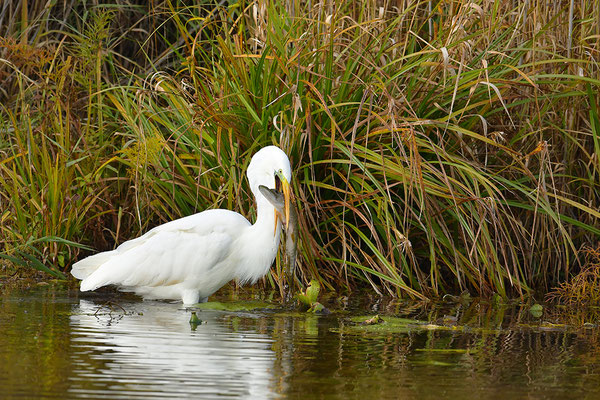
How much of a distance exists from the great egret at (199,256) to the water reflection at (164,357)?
456mm

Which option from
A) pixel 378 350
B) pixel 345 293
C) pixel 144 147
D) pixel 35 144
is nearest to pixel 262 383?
pixel 378 350

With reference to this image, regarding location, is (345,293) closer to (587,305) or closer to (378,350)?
(587,305)

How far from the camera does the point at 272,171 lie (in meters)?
4.81

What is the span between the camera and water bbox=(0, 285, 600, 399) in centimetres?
297

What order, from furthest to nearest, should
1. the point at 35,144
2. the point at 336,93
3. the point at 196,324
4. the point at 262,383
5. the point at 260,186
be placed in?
the point at 35,144, the point at 336,93, the point at 260,186, the point at 196,324, the point at 262,383

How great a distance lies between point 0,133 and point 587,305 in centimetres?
404

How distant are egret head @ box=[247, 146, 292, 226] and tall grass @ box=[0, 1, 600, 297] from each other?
479 mm

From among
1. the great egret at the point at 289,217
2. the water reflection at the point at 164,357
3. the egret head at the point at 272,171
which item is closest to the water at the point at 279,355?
the water reflection at the point at 164,357

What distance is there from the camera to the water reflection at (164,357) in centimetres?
293

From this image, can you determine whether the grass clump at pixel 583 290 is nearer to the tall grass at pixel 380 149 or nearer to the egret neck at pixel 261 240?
the tall grass at pixel 380 149

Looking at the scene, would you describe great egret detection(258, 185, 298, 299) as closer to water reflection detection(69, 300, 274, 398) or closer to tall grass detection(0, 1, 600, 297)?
water reflection detection(69, 300, 274, 398)

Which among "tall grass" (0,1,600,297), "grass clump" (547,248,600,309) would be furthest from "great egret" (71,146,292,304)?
"grass clump" (547,248,600,309)

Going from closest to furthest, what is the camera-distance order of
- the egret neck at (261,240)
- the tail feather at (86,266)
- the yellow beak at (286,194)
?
the yellow beak at (286,194) < the egret neck at (261,240) < the tail feather at (86,266)

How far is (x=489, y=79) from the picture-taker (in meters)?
5.44
